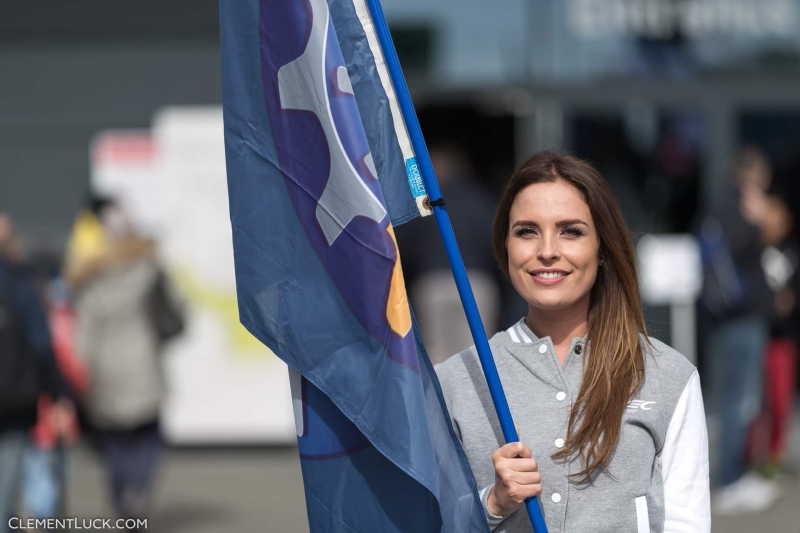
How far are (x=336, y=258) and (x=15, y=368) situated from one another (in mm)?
3907

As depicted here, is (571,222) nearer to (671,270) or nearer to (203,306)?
(203,306)

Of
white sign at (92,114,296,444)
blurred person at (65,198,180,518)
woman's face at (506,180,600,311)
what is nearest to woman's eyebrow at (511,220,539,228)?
woman's face at (506,180,600,311)

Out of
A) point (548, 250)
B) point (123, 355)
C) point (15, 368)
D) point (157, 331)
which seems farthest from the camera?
point (157, 331)

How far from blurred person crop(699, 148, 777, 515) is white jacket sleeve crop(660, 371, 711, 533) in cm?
551

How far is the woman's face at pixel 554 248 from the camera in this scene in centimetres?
264

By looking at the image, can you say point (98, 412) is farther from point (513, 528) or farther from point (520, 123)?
point (520, 123)

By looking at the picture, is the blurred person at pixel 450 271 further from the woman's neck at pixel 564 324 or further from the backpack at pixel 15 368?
the woman's neck at pixel 564 324

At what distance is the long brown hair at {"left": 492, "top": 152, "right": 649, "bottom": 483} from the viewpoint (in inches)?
100

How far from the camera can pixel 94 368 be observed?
6.77 metres

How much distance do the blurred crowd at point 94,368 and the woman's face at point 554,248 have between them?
4.10 meters

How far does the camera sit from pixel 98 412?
6.71 meters

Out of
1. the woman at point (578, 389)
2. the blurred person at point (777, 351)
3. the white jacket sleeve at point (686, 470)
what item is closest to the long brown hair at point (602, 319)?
the woman at point (578, 389)

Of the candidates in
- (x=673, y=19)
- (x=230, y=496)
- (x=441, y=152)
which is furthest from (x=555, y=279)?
(x=673, y=19)

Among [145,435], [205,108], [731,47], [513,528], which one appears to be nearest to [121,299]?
[145,435]
